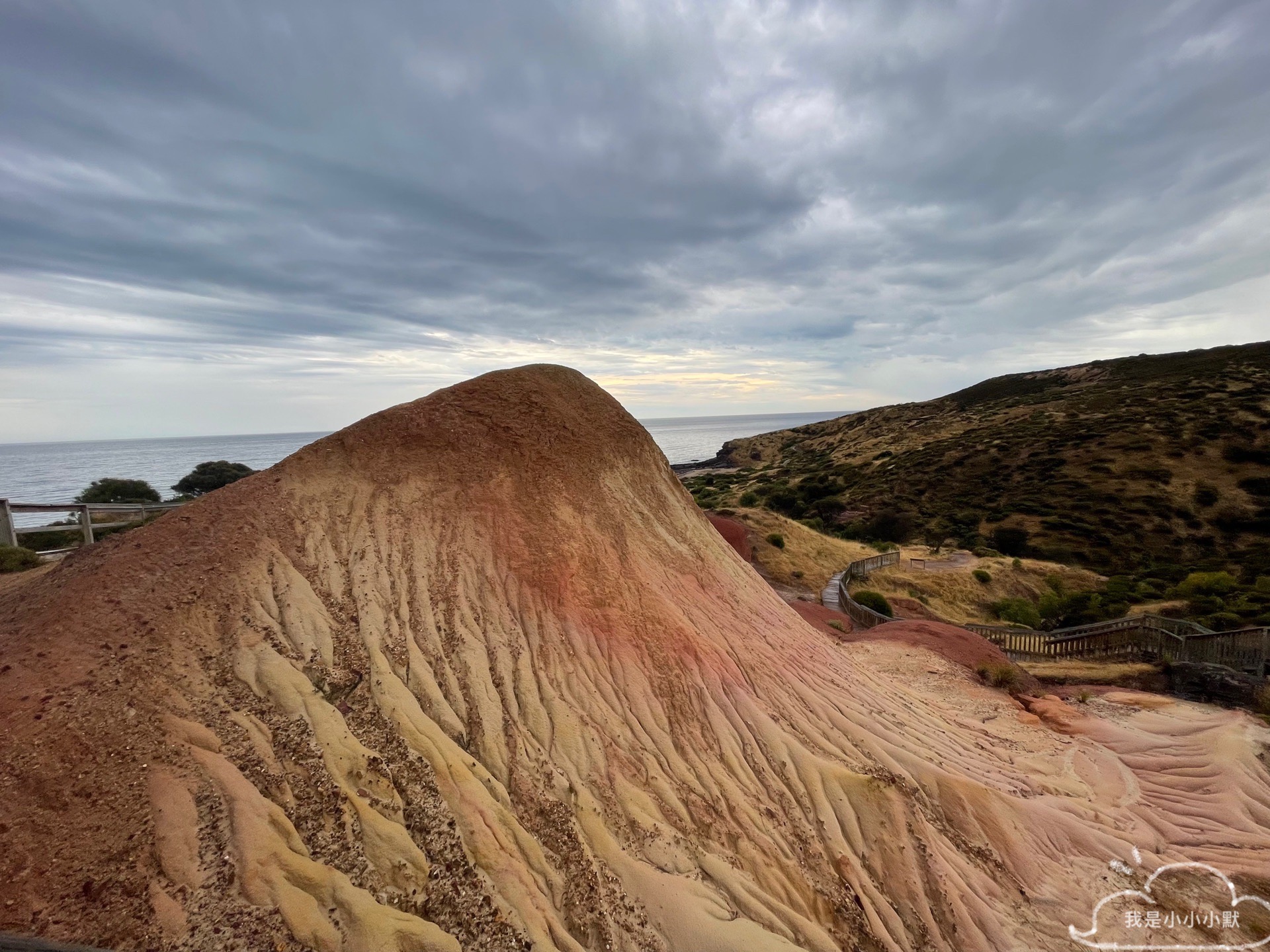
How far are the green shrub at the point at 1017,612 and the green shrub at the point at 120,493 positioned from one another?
148 feet

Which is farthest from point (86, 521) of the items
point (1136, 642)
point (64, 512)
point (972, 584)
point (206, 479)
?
point (972, 584)

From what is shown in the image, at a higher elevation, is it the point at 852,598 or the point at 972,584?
the point at 852,598

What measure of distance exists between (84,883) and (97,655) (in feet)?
9.79

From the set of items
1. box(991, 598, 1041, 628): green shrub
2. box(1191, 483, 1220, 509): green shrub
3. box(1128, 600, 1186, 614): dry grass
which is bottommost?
box(991, 598, 1041, 628): green shrub

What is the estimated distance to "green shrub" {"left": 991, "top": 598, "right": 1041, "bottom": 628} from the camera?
2512 cm

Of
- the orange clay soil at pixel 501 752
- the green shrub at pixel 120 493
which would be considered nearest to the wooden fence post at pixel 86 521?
the orange clay soil at pixel 501 752

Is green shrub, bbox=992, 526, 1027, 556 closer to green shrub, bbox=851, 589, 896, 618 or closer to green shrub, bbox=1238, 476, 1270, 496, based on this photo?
green shrub, bbox=1238, 476, 1270, 496

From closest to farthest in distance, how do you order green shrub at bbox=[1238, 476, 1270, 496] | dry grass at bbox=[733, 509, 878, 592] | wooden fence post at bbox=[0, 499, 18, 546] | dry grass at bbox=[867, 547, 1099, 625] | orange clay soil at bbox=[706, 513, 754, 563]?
wooden fence post at bbox=[0, 499, 18, 546] → dry grass at bbox=[867, 547, 1099, 625] → dry grass at bbox=[733, 509, 878, 592] → orange clay soil at bbox=[706, 513, 754, 563] → green shrub at bbox=[1238, 476, 1270, 496]

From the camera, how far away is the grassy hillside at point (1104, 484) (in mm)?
32031

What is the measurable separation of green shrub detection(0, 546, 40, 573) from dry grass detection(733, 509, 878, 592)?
27.0 metres

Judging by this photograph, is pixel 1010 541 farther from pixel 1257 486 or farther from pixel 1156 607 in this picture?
pixel 1257 486

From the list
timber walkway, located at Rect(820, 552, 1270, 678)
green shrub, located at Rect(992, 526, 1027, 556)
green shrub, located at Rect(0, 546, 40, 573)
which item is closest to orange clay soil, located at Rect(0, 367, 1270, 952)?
timber walkway, located at Rect(820, 552, 1270, 678)

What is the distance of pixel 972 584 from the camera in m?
28.8

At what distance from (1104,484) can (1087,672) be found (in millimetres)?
30196
